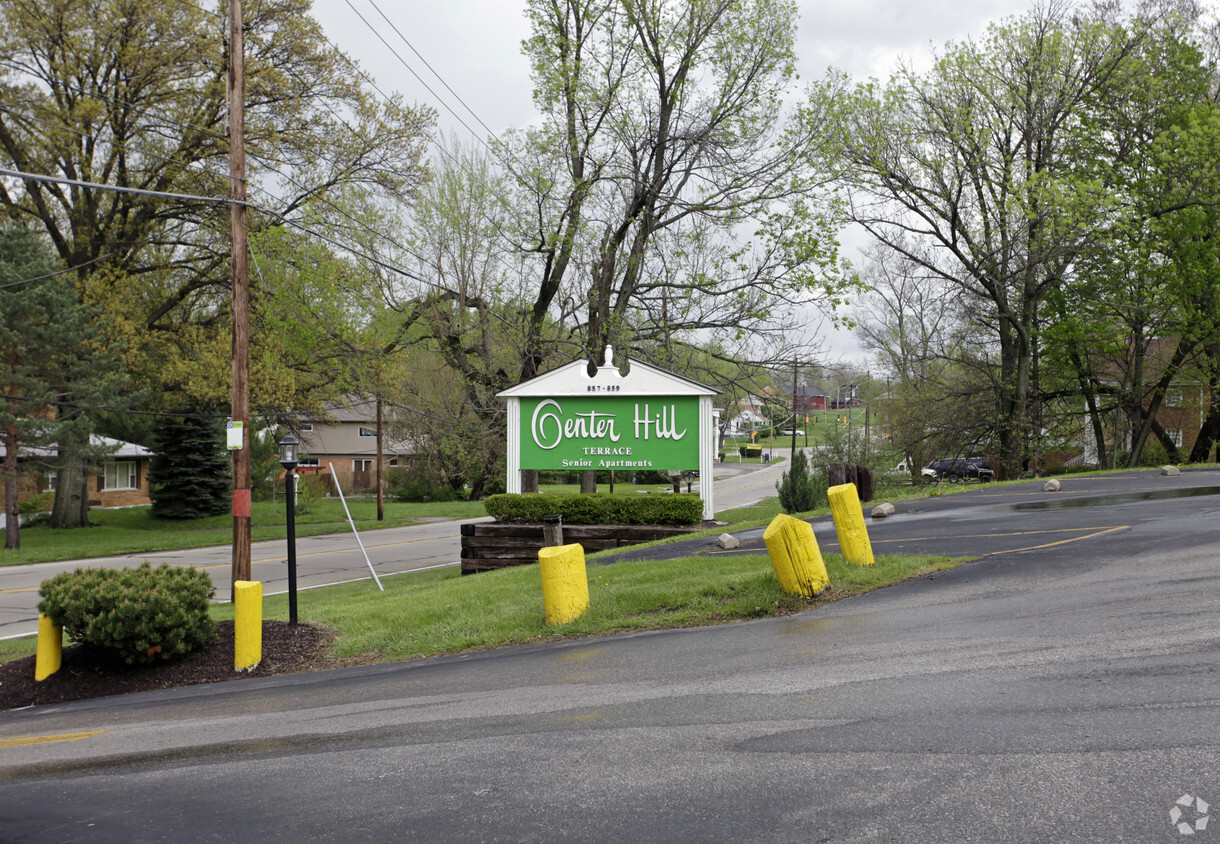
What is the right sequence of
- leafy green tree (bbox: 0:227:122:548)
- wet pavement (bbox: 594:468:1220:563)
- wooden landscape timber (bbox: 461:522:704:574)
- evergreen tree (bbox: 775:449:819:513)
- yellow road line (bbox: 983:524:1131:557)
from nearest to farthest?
yellow road line (bbox: 983:524:1131:557), wet pavement (bbox: 594:468:1220:563), wooden landscape timber (bbox: 461:522:704:574), evergreen tree (bbox: 775:449:819:513), leafy green tree (bbox: 0:227:122:548)

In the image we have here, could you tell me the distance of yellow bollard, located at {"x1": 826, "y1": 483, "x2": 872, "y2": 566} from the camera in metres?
9.30

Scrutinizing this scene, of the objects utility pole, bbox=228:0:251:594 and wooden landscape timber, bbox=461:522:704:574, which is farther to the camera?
wooden landscape timber, bbox=461:522:704:574

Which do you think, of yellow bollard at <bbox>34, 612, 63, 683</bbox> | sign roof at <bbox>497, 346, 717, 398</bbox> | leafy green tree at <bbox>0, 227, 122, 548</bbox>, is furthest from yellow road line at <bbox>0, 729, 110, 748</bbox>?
leafy green tree at <bbox>0, 227, 122, 548</bbox>

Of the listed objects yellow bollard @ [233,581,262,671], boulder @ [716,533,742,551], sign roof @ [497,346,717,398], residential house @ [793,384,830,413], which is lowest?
yellow bollard @ [233,581,262,671]

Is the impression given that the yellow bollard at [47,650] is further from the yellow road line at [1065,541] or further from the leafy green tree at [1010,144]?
the leafy green tree at [1010,144]

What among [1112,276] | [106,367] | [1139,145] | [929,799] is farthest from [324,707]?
A: [1139,145]

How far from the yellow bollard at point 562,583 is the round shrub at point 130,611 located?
12.7 feet

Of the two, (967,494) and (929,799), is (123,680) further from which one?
(967,494)

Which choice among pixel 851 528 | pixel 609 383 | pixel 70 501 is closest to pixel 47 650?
pixel 851 528

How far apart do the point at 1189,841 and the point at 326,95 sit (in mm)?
31953

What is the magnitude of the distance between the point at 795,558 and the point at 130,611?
22.6 ft

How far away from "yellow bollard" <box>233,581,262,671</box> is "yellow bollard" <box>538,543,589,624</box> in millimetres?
3217

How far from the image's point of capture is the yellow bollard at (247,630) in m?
9.20

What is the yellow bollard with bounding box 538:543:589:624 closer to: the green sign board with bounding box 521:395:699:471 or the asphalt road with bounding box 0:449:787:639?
the green sign board with bounding box 521:395:699:471
